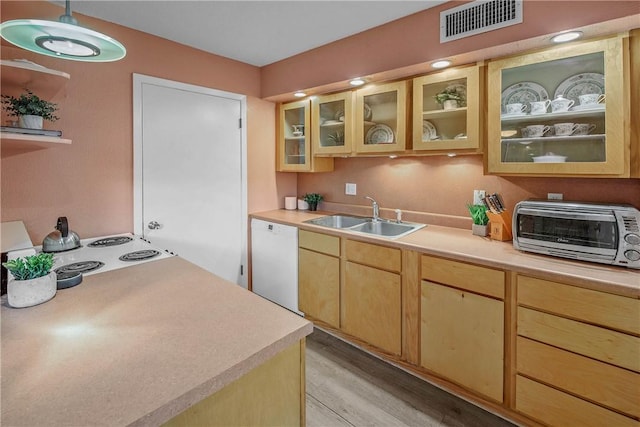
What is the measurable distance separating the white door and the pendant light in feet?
4.02

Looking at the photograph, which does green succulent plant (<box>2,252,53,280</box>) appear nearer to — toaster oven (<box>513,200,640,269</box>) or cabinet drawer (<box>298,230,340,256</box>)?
cabinet drawer (<box>298,230,340,256</box>)

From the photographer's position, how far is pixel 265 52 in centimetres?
285

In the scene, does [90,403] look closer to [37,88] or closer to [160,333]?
[160,333]

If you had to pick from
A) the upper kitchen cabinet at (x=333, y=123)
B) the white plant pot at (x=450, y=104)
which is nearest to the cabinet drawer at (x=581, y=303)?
the white plant pot at (x=450, y=104)

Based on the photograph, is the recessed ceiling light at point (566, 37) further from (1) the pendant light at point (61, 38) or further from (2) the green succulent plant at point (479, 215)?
(1) the pendant light at point (61, 38)

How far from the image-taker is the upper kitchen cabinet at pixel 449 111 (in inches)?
80.6

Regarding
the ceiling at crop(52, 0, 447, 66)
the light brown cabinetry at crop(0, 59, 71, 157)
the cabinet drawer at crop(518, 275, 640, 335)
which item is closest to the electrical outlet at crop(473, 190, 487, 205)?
the cabinet drawer at crop(518, 275, 640, 335)

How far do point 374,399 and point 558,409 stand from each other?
930 mm

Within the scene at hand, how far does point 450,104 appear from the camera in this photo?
2195mm

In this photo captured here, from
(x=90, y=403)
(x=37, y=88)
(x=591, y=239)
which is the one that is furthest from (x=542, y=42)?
(x=37, y=88)

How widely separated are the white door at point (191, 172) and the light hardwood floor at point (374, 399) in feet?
4.42

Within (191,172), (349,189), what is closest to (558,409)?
(349,189)

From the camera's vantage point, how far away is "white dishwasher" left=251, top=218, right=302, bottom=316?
285cm

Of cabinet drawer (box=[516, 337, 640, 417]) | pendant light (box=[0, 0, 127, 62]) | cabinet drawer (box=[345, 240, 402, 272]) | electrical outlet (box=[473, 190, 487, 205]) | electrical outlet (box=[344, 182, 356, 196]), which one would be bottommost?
cabinet drawer (box=[516, 337, 640, 417])
